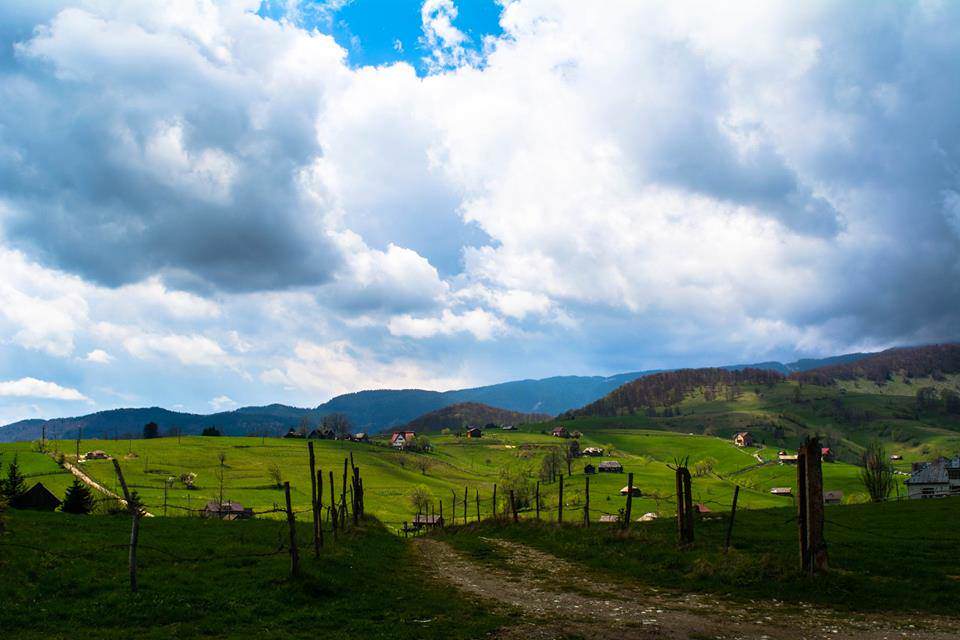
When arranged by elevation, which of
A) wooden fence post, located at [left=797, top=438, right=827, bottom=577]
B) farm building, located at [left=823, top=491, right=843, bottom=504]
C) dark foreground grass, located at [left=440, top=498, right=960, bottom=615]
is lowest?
farm building, located at [left=823, top=491, right=843, bottom=504]

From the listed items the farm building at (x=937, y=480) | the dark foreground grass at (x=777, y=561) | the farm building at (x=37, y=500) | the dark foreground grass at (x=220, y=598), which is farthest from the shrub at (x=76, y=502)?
the farm building at (x=937, y=480)

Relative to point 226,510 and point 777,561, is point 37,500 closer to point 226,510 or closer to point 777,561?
point 226,510

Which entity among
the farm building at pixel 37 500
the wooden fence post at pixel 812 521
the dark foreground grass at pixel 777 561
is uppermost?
the wooden fence post at pixel 812 521

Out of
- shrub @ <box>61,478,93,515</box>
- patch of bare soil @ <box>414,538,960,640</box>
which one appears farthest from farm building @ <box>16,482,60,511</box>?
patch of bare soil @ <box>414,538,960,640</box>

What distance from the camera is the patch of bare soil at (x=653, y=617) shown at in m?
17.7

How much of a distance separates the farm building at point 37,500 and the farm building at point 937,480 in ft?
541

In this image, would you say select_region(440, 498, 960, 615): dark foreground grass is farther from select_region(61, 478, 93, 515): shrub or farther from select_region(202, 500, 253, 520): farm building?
select_region(202, 500, 253, 520): farm building

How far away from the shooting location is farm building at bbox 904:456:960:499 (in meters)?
126

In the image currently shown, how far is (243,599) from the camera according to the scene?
21.1 metres

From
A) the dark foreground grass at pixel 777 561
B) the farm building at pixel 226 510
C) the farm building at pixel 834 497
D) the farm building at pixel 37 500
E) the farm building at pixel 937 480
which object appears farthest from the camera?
the farm building at pixel 834 497

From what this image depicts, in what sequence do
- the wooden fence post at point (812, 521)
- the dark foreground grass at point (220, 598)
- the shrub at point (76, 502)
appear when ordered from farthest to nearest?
1. the shrub at point (76, 502)
2. the wooden fence post at point (812, 521)
3. the dark foreground grass at point (220, 598)

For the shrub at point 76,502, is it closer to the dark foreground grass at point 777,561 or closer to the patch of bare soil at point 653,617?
the dark foreground grass at point 777,561

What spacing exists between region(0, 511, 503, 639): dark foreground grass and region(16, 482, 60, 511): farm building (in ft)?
207

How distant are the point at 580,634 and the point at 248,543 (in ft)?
99.9
